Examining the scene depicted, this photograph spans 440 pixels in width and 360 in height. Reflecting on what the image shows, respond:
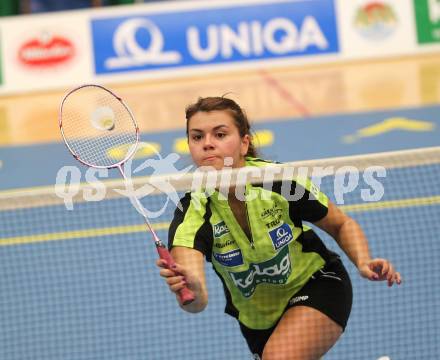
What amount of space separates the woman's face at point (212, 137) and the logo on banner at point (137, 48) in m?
9.43

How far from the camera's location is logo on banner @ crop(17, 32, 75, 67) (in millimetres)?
13078

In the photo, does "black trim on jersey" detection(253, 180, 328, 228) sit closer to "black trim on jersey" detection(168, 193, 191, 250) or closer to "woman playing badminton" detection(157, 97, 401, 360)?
"woman playing badminton" detection(157, 97, 401, 360)

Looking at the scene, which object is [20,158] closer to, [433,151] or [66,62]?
[66,62]

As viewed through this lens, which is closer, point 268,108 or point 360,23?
point 268,108

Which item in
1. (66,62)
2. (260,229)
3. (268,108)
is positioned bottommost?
(260,229)

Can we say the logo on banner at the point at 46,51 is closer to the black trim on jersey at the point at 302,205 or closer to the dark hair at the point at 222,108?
the dark hair at the point at 222,108

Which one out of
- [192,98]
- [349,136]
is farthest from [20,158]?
[349,136]

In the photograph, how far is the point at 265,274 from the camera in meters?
3.97

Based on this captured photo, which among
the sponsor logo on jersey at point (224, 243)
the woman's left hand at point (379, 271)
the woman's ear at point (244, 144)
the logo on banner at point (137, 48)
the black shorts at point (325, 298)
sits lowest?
the black shorts at point (325, 298)

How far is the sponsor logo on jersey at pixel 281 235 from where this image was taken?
12.8 feet

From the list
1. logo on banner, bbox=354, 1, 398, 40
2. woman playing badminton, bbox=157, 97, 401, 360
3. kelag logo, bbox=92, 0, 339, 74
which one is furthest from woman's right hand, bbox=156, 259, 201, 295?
logo on banner, bbox=354, 1, 398, 40

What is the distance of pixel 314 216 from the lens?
4.00 m

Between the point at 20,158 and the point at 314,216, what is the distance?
6879mm

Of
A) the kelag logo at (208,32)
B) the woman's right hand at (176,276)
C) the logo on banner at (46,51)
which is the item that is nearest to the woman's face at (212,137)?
the woman's right hand at (176,276)
